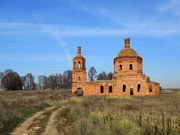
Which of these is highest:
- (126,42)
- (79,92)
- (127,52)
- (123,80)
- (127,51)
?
(126,42)

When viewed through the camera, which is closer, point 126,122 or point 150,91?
point 126,122

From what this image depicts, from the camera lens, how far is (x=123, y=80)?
49281 millimetres

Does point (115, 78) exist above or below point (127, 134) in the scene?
above

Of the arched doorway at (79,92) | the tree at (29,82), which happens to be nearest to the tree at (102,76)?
the tree at (29,82)

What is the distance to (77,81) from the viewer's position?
171 ft

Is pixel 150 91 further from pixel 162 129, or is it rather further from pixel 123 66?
pixel 162 129

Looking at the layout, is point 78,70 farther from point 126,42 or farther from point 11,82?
point 11,82

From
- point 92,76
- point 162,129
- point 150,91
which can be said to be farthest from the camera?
point 92,76

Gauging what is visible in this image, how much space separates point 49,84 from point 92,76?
1899cm

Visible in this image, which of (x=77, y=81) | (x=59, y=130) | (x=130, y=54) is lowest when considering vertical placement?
(x=59, y=130)

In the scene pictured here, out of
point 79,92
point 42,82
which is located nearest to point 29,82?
point 42,82

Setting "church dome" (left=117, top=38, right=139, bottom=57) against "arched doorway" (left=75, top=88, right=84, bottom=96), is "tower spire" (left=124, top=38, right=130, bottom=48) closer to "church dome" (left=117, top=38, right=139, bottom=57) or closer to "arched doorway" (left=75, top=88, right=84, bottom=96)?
"church dome" (left=117, top=38, right=139, bottom=57)

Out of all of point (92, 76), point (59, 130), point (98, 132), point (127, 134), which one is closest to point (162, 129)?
point (127, 134)

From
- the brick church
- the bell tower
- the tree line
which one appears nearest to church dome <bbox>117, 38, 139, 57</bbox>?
the brick church
